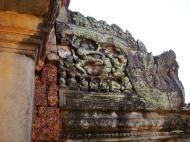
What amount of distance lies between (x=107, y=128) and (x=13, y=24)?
6.25 ft

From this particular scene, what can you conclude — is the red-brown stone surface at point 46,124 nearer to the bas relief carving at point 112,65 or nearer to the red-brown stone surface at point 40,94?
the red-brown stone surface at point 40,94

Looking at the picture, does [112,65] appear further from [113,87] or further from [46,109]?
[46,109]

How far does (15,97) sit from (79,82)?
174 cm

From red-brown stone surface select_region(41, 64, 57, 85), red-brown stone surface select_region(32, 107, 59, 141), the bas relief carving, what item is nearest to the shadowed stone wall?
red-brown stone surface select_region(32, 107, 59, 141)

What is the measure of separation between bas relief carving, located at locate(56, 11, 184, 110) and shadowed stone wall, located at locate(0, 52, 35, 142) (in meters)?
1.37

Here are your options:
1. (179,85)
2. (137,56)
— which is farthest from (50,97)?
(179,85)

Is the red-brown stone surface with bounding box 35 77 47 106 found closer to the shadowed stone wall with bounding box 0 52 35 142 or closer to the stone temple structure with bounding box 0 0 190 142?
the stone temple structure with bounding box 0 0 190 142

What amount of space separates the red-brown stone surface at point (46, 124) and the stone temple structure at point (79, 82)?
11 millimetres

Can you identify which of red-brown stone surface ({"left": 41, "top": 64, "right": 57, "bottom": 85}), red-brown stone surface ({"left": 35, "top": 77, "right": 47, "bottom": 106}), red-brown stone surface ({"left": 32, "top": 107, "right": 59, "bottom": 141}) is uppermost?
red-brown stone surface ({"left": 41, "top": 64, "right": 57, "bottom": 85})

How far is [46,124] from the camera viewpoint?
374 centimetres

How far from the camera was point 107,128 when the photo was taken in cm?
407

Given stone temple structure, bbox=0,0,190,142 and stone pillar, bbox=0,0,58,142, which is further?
stone temple structure, bbox=0,0,190,142

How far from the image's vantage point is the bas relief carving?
4.43 m

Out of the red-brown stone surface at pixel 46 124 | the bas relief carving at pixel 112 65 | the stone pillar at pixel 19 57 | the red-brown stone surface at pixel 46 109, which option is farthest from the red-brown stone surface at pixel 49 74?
the stone pillar at pixel 19 57
